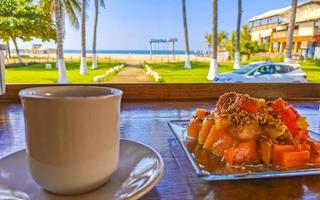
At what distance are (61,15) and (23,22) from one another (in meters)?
0.49

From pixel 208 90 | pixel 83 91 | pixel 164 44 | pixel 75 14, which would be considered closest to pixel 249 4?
pixel 164 44

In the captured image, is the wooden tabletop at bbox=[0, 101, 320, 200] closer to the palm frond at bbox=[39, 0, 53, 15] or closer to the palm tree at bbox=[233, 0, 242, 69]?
the palm tree at bbox=[233, 0, 242, 69]

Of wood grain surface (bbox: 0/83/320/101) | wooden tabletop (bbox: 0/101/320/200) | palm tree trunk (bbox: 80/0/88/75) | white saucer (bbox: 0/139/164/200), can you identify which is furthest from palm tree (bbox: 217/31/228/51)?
white saucer (bbox: 0/139/164/200)

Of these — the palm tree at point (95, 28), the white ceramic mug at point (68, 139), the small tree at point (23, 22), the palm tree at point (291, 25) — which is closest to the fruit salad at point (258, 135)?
the white ceramic mug at point (68, 139)

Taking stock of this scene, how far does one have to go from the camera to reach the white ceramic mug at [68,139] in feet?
0.69

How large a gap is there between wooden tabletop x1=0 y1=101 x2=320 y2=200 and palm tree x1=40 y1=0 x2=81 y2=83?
9.54 feet

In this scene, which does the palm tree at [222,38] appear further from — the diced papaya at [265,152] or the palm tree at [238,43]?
the diced papaya at [265,152]

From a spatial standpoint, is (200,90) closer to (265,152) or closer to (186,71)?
(265,152)

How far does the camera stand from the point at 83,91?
0.26 metres

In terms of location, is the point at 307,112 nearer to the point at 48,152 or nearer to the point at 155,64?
the point at 48,152

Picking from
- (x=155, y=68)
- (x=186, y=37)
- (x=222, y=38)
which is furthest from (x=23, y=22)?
(x=222, y=38)

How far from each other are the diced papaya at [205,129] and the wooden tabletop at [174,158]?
31 millimetres

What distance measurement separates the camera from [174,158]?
328mm

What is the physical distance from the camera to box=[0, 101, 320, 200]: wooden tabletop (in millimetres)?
245
